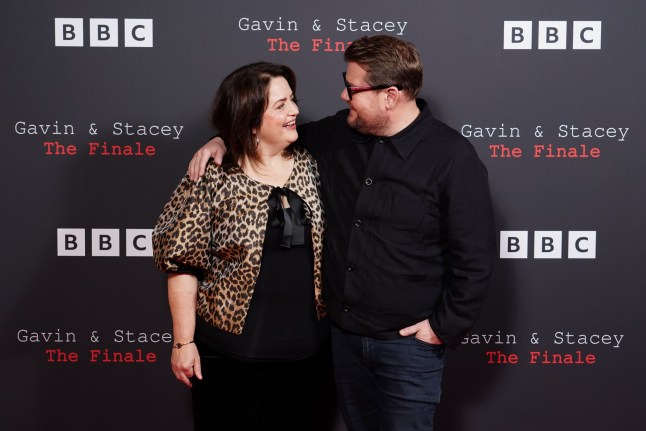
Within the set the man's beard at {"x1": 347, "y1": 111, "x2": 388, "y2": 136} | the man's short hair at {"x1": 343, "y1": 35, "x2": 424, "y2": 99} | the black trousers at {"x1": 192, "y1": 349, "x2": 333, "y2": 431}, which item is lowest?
the black trousers at {"x1": 192, "y1": 349, "x2": 333, "y2": 431}

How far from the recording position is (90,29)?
2398 mm

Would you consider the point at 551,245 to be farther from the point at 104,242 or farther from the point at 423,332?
the point at 104,242

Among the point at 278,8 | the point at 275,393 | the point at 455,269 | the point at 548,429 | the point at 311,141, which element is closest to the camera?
the point at 455,269

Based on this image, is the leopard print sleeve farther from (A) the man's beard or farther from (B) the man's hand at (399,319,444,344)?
(B) the man's hand at (399,319,444,344)

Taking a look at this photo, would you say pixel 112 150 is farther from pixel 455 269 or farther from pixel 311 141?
pixel 455 269

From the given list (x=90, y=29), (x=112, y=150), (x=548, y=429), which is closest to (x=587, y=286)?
(x=548, y=429)

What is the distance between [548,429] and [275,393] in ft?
4.14

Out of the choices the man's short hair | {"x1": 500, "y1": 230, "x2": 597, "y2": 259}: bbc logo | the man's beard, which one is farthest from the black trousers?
{"x1": 500, "y1": 230, "x2": 597, "y2": 259}: bbc logo

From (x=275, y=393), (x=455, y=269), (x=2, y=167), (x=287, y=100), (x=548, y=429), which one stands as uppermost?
(x=287, y=100)

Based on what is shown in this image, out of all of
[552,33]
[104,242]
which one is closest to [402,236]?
[552,33]

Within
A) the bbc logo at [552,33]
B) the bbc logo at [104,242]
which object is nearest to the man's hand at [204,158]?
the bbc logo at [104,242]

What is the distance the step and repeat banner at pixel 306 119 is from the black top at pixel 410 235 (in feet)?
2.31

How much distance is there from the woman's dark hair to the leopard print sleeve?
0.09 meters

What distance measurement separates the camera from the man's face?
1771 millimetres
